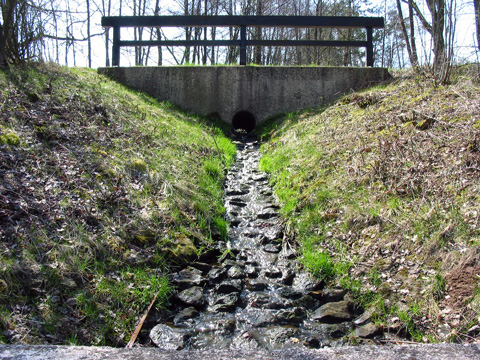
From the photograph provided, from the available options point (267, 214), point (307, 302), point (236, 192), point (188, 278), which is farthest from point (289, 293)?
point (236, 192)

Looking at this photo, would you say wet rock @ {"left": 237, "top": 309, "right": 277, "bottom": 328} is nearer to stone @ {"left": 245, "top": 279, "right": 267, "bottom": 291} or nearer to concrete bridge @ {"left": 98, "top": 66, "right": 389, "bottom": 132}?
stone @ {"left": 245, "top": 279, "right": 267, "bottom": 291}

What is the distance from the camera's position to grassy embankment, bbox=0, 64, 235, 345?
3.40m

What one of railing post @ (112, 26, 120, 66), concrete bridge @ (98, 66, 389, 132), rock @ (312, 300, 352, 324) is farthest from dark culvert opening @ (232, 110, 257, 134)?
rock @ (312, 300, 352, 324)

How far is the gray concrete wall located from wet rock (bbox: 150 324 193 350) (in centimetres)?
822

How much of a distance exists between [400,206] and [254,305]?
224cm

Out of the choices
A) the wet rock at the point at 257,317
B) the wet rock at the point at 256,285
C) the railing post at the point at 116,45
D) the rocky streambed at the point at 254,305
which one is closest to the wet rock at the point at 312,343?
the rocky streambed at the point at 254,305

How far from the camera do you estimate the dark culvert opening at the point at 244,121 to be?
1162 centimetres

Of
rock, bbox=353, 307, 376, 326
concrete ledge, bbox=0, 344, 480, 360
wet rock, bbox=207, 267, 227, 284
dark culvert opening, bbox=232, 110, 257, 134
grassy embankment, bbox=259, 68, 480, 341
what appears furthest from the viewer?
dark culvert opening, bbox=232, 110, 257, 134

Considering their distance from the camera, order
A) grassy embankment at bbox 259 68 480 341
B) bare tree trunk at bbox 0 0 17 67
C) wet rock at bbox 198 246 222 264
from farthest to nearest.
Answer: bare tree trunk at bbox 0 0 17 67, wet rock at bbox 198 246 222 264, grassy embankment at bbox 259 68 480 341

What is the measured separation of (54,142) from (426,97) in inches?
267

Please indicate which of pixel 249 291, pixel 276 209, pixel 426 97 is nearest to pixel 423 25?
pixel 426 97

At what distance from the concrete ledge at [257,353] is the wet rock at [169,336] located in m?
1.24

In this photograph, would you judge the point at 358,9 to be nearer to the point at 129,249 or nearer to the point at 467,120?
the point at 467,120

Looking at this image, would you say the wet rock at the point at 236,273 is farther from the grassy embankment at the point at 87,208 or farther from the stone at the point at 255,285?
the grassy embankment at the point at 87,208
